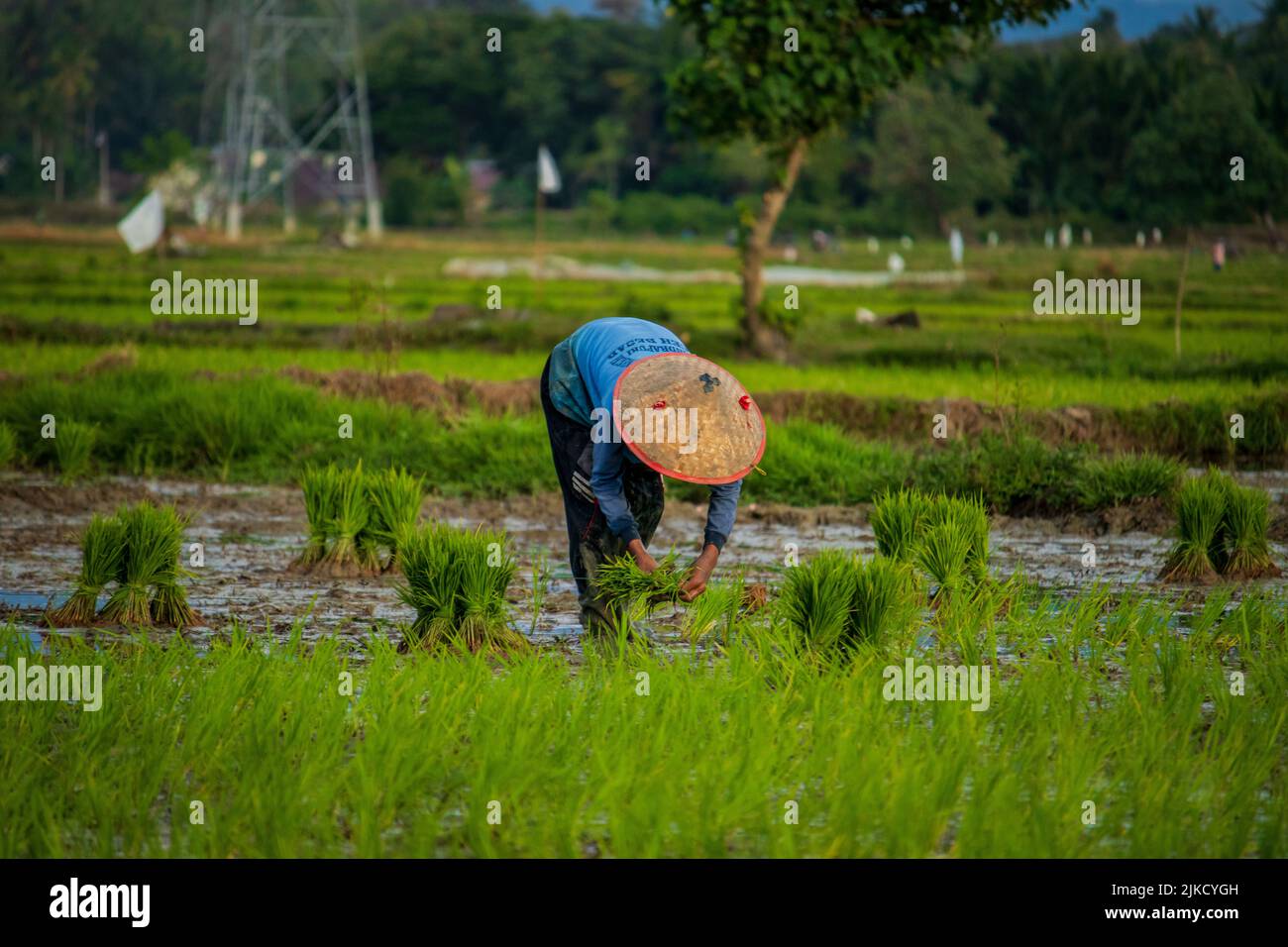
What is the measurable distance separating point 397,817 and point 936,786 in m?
1.21

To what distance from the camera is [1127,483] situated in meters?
8.45

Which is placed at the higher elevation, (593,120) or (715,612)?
(593,120)

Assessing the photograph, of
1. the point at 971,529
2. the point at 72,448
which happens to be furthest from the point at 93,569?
the point at 72,448

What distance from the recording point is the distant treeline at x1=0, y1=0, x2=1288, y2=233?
1268 inches

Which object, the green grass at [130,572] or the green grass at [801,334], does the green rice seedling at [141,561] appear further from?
the green grass at [801,334]

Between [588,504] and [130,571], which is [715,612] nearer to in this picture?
[588,504]

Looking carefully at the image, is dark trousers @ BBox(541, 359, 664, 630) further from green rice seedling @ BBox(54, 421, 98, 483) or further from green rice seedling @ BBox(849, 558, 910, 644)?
green rice seedling @ BBox(54, 421, 98, 483)

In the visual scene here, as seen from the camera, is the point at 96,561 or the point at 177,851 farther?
the point at 96,561

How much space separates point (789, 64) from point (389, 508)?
8232 millimetres

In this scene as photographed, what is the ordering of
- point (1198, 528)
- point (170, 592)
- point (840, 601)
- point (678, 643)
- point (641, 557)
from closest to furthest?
point (641, 557)
point (840, 601)
point (678, 643)
point (170, 592)
point (1198, 528)

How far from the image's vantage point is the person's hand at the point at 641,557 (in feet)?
16.0
